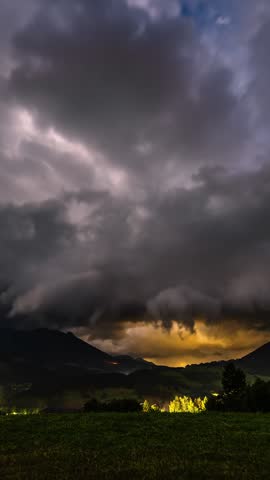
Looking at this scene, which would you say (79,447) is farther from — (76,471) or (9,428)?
(9,428)

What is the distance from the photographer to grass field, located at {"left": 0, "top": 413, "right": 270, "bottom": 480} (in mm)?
18719

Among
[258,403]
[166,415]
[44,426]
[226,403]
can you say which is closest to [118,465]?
[44,426]

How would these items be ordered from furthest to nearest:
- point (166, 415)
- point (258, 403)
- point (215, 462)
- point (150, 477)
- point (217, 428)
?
point (258, 403), point (166, 415), point (217, 428), point (215, 462), point (150, 477)

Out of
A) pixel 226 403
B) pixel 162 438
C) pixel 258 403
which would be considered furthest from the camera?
pixel 226 403

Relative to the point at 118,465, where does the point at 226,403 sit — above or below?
above

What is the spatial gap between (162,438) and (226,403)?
70.8 m

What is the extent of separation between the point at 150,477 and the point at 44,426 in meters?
18.5

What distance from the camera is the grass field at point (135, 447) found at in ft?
61.4

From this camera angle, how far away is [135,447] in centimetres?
2512


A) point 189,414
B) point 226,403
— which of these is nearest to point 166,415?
point 189,414

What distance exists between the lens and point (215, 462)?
2067cm

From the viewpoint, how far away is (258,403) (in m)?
69.2

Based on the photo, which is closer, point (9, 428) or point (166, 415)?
point (9, 428)

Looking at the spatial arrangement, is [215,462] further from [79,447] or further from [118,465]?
[79,447]
